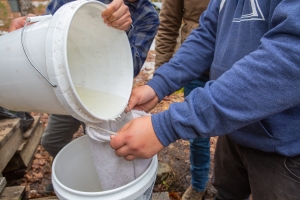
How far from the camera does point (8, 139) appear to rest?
71.3 inches

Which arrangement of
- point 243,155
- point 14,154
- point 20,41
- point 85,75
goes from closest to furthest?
point 20,41, point 243,155, point 85,75, point 14,154

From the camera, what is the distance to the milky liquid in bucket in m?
1.10

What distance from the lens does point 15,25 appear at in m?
1.30

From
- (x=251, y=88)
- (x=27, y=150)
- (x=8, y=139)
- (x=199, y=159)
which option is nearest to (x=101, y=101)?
(x=251, y=88)

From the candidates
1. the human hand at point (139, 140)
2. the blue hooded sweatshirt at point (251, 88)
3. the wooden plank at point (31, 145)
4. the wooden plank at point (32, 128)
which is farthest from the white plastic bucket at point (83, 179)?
the wooden plank at point (32, 128)

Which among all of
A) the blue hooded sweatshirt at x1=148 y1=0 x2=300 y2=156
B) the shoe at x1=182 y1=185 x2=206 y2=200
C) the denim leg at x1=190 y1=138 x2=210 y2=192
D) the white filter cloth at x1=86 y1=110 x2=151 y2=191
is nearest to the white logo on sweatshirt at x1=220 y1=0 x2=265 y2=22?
the blue hooded sweatshirt at x1=148 y1=0 x2=300 y2=156

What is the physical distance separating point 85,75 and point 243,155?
0.87m

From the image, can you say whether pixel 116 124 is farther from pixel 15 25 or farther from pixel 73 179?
pixel 15 25

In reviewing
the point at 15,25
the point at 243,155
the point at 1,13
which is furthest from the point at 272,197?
the point at 1,13

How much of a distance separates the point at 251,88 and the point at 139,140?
39cm

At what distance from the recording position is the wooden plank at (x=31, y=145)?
2.07 meters

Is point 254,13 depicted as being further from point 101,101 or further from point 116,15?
point 101,101

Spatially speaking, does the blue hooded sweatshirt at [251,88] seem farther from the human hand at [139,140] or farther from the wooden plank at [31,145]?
the wooden plank at [31,145]

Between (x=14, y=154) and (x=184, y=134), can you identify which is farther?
(x=14, y=154)
